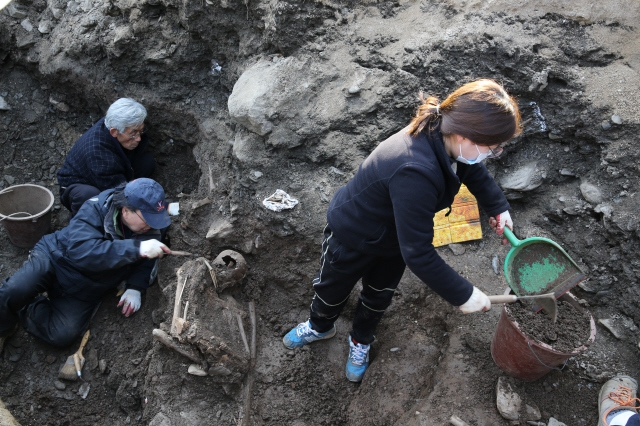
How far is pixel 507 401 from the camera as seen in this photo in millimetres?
2730

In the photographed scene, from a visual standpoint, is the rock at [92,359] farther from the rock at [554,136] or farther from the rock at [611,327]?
the rock at [554,136]

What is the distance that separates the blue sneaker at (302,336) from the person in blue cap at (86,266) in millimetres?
968

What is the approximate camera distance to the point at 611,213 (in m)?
3.15

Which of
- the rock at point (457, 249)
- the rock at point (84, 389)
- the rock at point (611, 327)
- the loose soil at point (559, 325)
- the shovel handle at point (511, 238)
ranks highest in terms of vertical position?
the shovel handle at point (511, 238)

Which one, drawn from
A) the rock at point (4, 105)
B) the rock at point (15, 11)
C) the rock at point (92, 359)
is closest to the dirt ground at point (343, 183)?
the rock at point (92, 359)

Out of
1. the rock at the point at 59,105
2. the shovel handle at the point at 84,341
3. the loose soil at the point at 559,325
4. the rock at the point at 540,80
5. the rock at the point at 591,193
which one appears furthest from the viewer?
the rock at the point at 59,105

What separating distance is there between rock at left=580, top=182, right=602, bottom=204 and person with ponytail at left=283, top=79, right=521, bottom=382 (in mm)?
908

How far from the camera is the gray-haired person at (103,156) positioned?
13.7 ft

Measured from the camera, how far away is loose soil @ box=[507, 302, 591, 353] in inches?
105

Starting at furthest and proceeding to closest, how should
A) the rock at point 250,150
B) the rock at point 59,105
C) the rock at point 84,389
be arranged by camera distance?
the rock at point 59,105
the rock at point 250,150
the rock at point 84,389

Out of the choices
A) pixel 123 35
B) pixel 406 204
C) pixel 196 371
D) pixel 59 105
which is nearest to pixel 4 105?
pixel 59 105

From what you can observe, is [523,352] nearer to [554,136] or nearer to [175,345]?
[554,136]

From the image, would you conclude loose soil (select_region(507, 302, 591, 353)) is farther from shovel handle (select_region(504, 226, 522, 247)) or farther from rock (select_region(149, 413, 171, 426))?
rock (select_region(149, 413, 171, 426))

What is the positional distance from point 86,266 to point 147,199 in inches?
23.4
